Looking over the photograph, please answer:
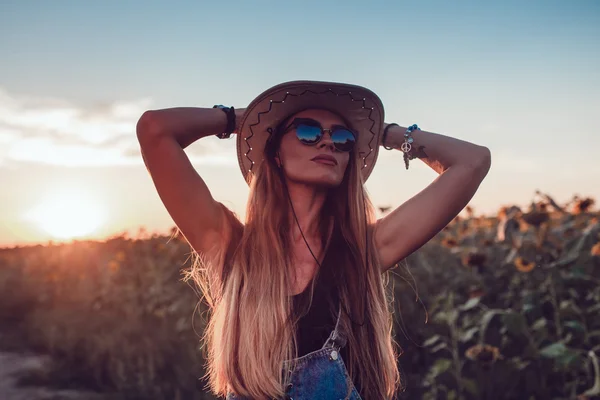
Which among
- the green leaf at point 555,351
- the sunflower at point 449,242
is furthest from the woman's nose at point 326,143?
the sunflower at point 449,242

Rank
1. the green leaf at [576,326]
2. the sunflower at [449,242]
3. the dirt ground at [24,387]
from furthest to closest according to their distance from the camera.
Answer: the dirt ground at [24,387]
the sunflower at [449,242]
the green leaf at [576,326]

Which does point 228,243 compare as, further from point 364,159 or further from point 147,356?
point 147,356

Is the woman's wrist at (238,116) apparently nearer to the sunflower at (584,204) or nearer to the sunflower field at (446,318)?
the sunflower field at (446,318)

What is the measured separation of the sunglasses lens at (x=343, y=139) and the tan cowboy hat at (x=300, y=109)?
15 centimetres

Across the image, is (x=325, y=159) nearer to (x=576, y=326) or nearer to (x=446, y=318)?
(x=446, y=318)

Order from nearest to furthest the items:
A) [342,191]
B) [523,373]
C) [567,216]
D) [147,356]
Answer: [342,191], [523,373], [567,216], [147,356]

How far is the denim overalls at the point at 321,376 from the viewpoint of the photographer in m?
1.93

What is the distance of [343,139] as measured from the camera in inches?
88.0

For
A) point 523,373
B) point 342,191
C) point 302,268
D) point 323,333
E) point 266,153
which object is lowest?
point 523,373

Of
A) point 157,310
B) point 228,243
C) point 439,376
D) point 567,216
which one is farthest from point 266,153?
point 157,310

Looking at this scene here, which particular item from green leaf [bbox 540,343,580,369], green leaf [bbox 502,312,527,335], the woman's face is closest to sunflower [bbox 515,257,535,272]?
green leaf [bbox 502,312,527,335]

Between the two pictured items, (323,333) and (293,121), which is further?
(293,121)

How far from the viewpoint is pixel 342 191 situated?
237 cm

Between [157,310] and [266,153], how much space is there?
159 inches
